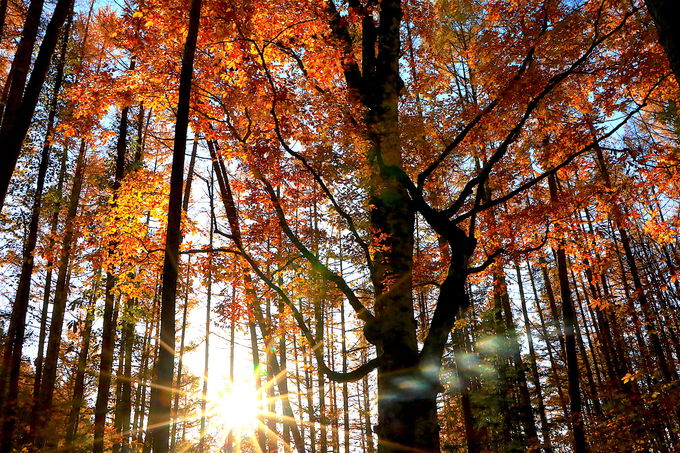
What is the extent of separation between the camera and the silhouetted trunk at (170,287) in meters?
5.90

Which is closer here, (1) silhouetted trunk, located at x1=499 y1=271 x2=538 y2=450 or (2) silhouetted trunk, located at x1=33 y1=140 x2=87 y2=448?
(2) silhouetted trunk, located at x1=33 y1=140 x2=87 y2=448

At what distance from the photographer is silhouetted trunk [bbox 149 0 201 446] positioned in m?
5.90

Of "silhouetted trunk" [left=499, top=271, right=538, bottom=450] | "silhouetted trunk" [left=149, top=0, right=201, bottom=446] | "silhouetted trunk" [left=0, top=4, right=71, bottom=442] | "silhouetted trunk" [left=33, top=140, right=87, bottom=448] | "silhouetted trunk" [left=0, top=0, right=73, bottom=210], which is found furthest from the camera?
"silhouetted trunk" [left=499, top=271, right=538, bottom=450]

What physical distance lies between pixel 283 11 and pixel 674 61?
6937 mm

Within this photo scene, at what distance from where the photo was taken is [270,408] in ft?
59.7

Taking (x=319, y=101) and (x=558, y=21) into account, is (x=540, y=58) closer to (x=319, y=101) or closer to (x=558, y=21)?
(x=558, y=21)

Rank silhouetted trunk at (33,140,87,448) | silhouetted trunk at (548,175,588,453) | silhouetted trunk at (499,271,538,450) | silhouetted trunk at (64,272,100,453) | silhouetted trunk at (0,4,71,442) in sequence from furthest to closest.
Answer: silhouetted trunk at (499,271,538,450)
silhouetted trunk at (64,272,100,453)
silhouetted trunk at (33,140,87,448)
silhouetted trunk at (548,175,588,453)
silhouetted trunk at (0,4,71,442)

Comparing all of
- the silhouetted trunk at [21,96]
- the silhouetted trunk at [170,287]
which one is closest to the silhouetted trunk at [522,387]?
the silhouetted trunk at [170,287]

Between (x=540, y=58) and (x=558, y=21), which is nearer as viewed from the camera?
(x=558, y=21)

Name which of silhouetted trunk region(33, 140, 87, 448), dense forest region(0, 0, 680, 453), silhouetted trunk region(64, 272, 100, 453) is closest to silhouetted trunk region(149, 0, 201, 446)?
dense forest region(0, 0, 680, 453)

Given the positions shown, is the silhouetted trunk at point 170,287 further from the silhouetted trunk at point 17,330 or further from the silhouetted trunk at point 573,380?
the silhouetted trunk at point 573,380

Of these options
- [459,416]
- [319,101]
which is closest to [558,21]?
[319,101]

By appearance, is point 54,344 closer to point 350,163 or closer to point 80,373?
point 80,373

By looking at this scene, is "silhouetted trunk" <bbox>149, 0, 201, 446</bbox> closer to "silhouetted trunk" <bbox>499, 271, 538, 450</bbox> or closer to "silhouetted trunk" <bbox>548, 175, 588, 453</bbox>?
"silhouetted trunk" <bbox>499, 271, 538, 450</bbox>
